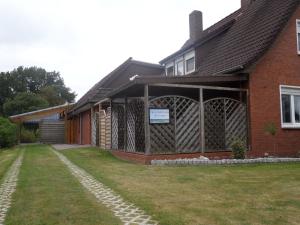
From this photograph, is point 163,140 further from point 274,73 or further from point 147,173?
point 274,73

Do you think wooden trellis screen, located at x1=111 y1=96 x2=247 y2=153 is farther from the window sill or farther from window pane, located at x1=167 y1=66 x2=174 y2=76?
window pane, located at x1=167 y1=66 x2=174 y2=76

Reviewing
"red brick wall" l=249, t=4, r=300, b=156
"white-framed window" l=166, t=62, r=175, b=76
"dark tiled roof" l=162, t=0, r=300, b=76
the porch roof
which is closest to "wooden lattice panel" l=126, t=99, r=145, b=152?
the porch roof

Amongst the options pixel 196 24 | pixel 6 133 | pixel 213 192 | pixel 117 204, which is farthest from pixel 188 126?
pixel 6 133

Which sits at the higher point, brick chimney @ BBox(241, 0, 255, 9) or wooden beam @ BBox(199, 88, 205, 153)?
brick chimney @ BBox(241, 0, 255, 9)

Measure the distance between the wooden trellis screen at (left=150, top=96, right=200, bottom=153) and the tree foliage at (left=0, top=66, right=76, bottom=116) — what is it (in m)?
56.8

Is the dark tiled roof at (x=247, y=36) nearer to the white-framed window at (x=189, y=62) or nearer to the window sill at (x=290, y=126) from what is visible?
the white-framed window at (x=189, y=62)

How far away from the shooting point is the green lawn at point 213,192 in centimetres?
612

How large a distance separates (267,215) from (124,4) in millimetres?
8709

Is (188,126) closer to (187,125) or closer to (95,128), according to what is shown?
(187,125)

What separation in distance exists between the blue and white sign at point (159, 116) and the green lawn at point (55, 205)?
3.94 meters

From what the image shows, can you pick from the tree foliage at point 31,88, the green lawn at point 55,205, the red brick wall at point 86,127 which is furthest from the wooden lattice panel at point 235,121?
the tree foliage at point 31,88

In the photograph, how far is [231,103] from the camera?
15.1 metres

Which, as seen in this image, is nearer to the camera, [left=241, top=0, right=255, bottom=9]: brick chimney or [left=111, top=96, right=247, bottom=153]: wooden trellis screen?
[left=111, top=96, right=247, bottom=153]: wooden trellis screen

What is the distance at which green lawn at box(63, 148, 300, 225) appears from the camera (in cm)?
612
